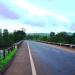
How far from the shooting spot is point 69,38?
383ft

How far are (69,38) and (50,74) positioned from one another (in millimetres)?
104000

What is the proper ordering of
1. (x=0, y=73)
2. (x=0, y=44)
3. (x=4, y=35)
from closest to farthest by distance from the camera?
(x=0, y=73)
(x=0, y=44)
(x=4, y=35)

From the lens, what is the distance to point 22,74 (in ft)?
44.7

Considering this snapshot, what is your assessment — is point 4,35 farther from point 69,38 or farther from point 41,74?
point 41,74

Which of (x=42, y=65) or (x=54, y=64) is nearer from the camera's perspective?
(x=42, y=65)

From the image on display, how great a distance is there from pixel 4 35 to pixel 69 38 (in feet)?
195

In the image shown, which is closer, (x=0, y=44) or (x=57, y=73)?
(x=57, y=73)

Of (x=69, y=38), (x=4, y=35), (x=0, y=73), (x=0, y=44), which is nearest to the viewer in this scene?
(x=0, y=73)

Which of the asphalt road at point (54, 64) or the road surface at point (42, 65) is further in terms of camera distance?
the asphalt road at point (54, 64)

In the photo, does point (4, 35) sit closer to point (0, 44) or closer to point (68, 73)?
point (0, 44)

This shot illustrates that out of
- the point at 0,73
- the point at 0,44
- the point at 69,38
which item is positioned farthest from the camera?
the point at 0,44

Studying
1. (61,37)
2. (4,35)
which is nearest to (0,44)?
(61,37)

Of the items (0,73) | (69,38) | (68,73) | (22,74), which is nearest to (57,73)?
(68,73)

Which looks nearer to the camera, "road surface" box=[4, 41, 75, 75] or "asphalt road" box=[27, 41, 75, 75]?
"road surface" box=[4, 41, 75, 75]
